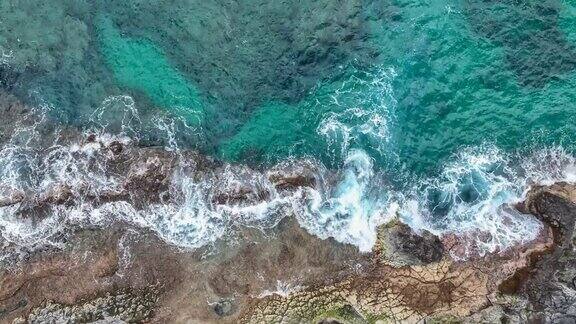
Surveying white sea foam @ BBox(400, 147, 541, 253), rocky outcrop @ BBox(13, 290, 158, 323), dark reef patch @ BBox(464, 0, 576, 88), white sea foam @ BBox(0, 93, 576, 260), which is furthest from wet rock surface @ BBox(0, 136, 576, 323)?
dark reef patch @ BBox(464, 0, 576, 88)

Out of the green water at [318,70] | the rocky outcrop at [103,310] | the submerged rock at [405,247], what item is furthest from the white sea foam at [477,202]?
the rocky outcrop at [103,310]

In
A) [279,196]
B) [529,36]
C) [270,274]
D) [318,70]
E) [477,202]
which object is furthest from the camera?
[318,70]

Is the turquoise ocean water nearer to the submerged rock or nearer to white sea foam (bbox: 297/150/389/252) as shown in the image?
white sea foam (bbox: 297/150/389/252)

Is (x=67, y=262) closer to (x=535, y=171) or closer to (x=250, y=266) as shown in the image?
(x=250, y=266)

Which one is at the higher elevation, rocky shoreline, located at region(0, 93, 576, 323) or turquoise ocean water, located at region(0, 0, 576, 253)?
turquoise ocean water, located at region(0, 0, 576, 253)

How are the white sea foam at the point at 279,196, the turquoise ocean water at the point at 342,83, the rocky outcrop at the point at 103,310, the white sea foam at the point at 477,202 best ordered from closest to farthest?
the rocky outcrop at the point at 103,310
the white sea foam at the point at 279,196
the white sea foam at the point at 477,202
the turquoise ocean water at the point at 342,83

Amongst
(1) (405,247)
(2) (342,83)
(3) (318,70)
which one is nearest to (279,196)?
(1) (405,247)

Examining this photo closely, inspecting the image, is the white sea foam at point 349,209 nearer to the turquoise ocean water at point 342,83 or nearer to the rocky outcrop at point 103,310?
the turquoise ocean water at point 342,83

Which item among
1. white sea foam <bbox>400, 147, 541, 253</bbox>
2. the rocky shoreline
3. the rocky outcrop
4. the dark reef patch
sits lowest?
the rocky outcrop

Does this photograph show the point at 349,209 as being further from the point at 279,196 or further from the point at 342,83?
the point at 342,83
